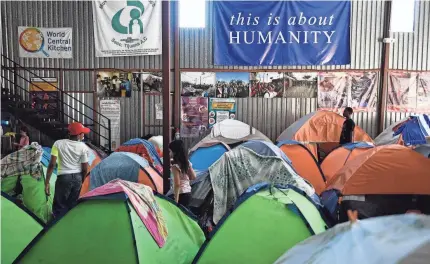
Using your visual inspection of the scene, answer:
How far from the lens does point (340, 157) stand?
7527mm

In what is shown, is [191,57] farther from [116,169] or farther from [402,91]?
[402,91]

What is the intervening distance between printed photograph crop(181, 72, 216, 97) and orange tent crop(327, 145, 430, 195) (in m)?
6.55

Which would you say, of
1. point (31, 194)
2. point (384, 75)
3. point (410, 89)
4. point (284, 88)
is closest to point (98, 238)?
point (31, 194)

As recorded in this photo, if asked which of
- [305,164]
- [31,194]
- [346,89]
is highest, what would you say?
[346,89]

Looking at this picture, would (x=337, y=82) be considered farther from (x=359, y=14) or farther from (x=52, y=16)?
(x=52, y=16)

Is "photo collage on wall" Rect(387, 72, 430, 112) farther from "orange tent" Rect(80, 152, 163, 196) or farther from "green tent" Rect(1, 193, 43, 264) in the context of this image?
"green tent" Rect(1, 193, 43, 264)

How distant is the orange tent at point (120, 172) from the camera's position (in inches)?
226

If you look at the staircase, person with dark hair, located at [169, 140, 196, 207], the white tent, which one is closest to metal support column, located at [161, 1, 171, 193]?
person with dark hair, located at [169, 140, 196, 207]

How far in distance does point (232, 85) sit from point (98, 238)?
8230 mm

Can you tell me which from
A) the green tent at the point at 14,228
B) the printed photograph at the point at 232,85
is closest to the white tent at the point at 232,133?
the printed photograph at the point at 232,85

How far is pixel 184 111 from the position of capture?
10.7 m

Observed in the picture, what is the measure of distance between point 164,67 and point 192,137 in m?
5.33

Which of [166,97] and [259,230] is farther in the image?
[166,97]

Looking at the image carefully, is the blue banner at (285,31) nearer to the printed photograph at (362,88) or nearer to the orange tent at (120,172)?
the printed photograph at (362,88)
